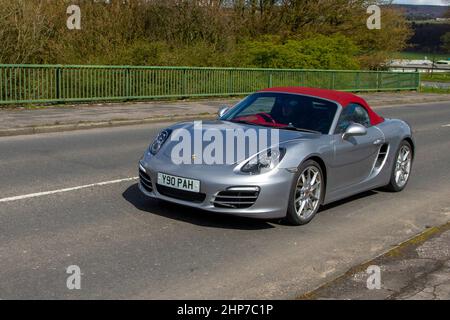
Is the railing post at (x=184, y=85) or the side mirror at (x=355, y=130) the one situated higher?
the railing post at (x=184, y=85)

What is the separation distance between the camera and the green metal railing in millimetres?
17109

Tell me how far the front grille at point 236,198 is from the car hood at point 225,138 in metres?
0.33

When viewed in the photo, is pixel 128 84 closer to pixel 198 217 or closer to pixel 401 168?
pixel 401 168

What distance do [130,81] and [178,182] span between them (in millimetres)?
14111

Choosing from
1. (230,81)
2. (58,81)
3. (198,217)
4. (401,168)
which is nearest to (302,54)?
(230,81)

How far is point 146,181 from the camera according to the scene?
6785 millimetres

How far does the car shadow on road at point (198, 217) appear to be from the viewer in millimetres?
6660

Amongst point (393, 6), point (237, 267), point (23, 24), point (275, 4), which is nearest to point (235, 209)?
point (237, 267)

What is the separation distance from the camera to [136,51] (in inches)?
873

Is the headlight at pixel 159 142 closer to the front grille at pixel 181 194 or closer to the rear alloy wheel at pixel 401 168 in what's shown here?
the front grille at pixel 181 194

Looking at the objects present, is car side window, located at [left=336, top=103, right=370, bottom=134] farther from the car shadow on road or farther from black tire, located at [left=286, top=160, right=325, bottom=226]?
the car shadow on road

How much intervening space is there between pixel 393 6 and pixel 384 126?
44.2m

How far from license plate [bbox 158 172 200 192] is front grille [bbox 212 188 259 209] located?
0.23 meters

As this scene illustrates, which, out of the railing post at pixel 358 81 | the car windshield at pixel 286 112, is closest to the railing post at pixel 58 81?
the car windshield at pixel 286 112
